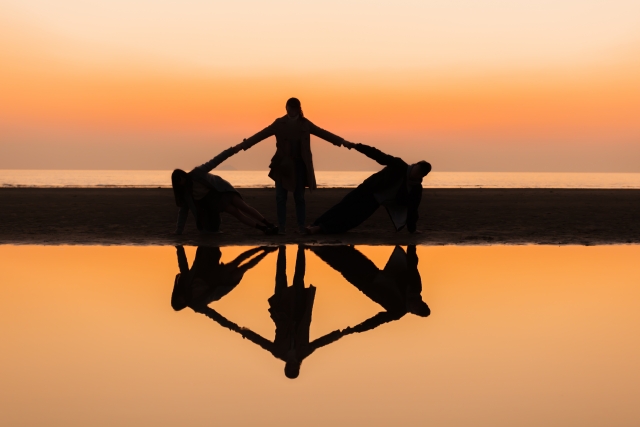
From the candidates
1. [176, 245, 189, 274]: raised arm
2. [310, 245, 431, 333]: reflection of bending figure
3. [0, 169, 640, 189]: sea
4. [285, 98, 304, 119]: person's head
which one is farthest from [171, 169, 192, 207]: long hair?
[0, 169, 640, 189]: sea

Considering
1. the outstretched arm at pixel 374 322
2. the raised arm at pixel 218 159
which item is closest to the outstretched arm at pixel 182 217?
the raised arm at pixel 218 159

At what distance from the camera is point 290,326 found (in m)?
5.41

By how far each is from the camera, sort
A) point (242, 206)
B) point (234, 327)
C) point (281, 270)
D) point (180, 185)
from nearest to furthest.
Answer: point (234, 327) < point (281, 270) < point (180, 185) < point (242, 206)

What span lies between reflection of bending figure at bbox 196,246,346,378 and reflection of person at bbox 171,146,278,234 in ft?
18.3

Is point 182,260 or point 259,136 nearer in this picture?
point 182,260

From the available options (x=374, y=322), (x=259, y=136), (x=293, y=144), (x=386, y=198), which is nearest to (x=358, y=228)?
(x=386, y=198)

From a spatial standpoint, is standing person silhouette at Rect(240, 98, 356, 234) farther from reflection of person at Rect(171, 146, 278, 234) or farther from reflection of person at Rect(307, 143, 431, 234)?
reflection of person at Rect(307, 143, 431, 234)

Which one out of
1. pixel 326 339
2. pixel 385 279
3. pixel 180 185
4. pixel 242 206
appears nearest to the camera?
pixel 326 339

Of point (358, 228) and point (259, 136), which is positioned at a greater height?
point (259, 136)

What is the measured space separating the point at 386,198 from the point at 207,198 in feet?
10.4

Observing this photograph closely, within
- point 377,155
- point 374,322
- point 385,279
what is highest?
point 377,155

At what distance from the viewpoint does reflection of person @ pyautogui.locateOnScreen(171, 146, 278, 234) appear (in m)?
12.9

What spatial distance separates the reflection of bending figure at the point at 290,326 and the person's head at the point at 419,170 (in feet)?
19.4

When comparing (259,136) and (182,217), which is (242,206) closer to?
(182,217)
